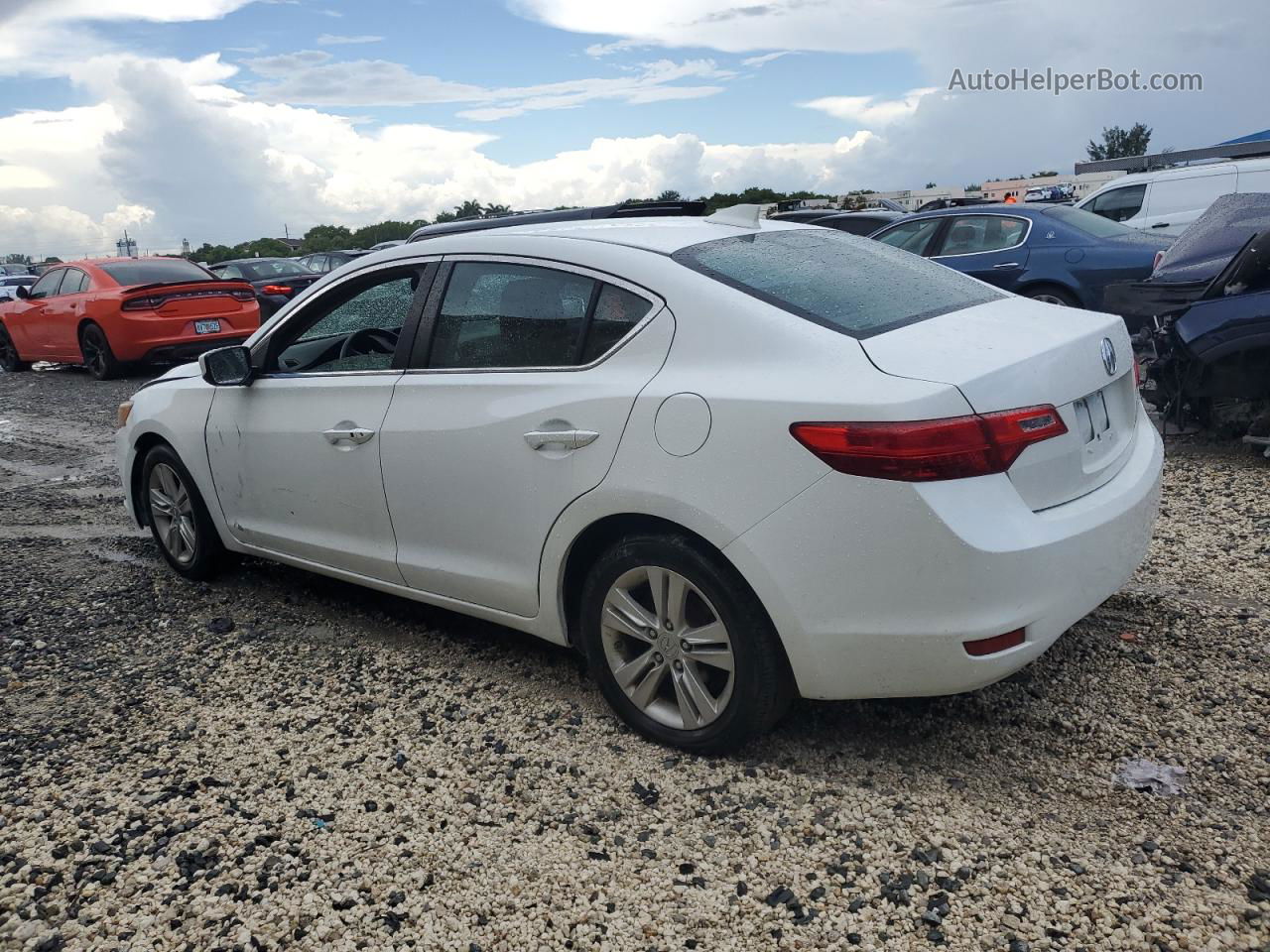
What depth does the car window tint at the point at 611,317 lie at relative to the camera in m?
3.27

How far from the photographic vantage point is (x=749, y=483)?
113 inches

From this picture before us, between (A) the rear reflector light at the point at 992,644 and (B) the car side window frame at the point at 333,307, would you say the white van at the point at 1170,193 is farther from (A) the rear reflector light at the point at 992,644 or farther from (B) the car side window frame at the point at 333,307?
(A) the rear reflector light at the point at 992,644

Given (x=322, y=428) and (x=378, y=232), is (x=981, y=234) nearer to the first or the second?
(x=322, y=428)

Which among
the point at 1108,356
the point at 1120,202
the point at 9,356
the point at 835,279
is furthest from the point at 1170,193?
the point at 9,356

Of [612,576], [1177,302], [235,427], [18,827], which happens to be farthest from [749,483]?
[1177,302]

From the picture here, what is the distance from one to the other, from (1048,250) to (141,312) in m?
10.2

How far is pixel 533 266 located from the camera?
11.8ft

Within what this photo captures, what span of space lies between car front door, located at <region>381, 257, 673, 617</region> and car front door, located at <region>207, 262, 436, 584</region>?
5.5 inches

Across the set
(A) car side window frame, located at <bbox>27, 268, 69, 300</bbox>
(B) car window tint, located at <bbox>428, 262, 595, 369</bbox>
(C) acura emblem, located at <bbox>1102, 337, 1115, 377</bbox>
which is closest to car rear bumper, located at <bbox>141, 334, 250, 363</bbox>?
(A) car side window frame, located at <bbox>27, 268, 69, 300</bbox>

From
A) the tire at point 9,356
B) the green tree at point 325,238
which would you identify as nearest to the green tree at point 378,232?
the green tree at point 325,238

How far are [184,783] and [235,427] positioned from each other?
1718mm

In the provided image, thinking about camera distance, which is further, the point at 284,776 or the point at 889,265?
the point at 889,265

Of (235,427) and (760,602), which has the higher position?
(235,427)

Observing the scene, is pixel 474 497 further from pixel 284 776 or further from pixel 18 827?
pixel 18 827
